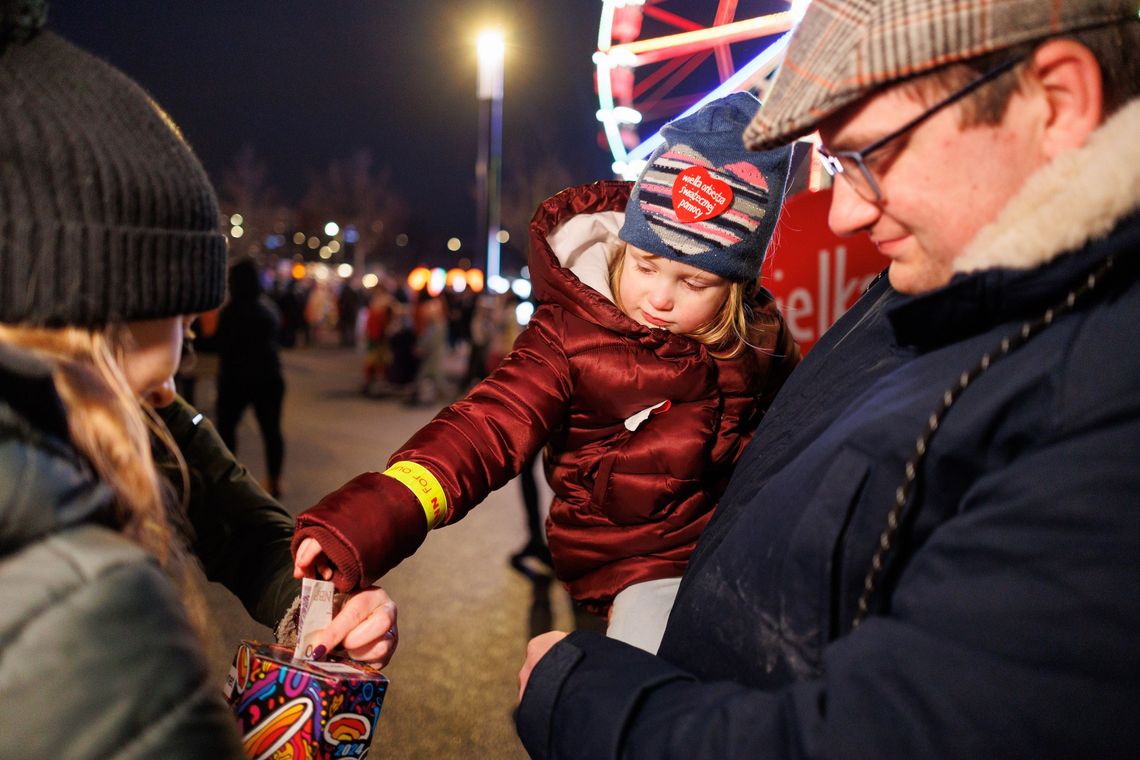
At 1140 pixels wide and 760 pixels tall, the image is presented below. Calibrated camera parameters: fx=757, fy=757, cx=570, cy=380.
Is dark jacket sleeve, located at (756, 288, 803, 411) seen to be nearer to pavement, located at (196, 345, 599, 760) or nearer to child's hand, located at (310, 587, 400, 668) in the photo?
child's hand, located at (310, 587, 400, 668)

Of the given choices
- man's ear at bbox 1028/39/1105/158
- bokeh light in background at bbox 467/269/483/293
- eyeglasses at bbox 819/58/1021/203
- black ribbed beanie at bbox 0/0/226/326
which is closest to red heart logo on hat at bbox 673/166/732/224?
eyeglasses at bbox 819/58/1021/203

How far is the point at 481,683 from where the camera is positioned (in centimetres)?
380

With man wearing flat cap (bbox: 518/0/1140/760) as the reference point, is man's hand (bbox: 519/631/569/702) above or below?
below

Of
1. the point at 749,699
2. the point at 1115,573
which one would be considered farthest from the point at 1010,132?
the point at 749,699

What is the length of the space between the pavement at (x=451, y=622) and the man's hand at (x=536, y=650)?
483 mm

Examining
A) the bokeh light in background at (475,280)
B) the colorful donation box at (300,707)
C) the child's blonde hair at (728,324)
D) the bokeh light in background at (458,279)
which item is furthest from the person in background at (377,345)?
the bokeh light in background at (458,279)

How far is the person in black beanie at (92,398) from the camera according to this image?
74 centimetres

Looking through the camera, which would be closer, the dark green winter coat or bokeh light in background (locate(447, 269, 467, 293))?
the dark green winter coat

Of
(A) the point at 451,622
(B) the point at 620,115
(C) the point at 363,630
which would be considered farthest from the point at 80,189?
(B) the point at 620,115

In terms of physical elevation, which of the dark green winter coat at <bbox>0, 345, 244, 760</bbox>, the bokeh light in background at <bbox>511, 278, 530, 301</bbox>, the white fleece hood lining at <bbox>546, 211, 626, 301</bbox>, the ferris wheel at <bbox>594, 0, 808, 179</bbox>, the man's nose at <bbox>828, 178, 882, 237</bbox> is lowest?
the bokeh light in background at <bbox>511, 278, 530, 301</bbox>

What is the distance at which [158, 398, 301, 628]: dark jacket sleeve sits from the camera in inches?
70.5

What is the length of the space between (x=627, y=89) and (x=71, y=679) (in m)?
5.28

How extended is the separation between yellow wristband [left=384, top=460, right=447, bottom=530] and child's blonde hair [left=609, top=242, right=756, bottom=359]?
0.81 meters

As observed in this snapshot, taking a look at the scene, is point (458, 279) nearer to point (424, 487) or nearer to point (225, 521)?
point (225, 521)
